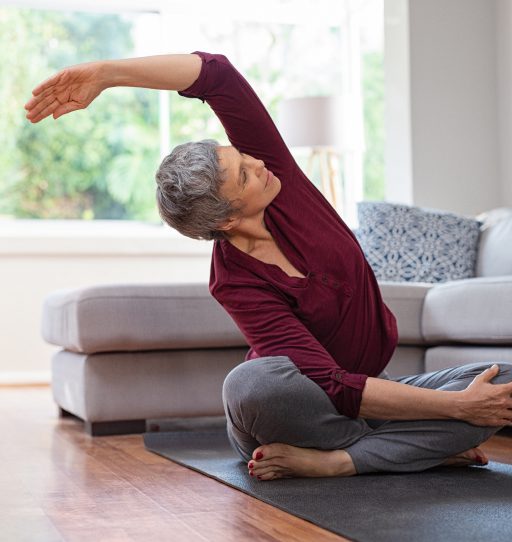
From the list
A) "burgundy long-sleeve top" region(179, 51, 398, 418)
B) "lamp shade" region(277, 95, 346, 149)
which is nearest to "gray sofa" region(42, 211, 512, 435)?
"burgundy long-sleeve top" region(179, 51, 398, 418)

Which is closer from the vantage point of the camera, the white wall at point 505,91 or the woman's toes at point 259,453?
the woman's toes at point 259,453

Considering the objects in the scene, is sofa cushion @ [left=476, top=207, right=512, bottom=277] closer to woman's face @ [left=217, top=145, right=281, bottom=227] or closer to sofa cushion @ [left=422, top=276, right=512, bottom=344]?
sofa cushion @ [left=422, top=276, right=512, bottom=344]

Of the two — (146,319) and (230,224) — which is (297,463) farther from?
(146,319)

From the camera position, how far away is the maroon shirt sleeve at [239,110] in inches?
81.5

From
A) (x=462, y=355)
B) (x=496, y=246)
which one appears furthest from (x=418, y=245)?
(x=462, y=355)

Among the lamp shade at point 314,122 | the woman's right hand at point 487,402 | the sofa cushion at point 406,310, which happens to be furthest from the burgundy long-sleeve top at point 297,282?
the lamp shade at point 314,122

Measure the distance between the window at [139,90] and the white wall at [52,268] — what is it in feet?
1.16

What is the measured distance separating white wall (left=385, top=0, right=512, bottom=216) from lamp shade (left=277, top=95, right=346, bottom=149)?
0.35 meters

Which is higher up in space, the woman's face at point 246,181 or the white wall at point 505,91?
the white wall at point 505,91

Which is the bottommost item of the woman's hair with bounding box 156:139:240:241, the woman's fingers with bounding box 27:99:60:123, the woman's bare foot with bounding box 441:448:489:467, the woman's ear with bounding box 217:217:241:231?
the woman's bare foot with bounding box 441:448:489:467

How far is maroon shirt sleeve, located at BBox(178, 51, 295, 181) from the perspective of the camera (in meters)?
2.07

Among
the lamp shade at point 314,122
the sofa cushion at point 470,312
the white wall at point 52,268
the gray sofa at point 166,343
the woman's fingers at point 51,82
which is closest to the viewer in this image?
the woman's fingers at point 51,82

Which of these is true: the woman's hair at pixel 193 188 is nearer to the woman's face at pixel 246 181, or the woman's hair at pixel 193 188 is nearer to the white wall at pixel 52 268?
the woman's face at pixel 246 181

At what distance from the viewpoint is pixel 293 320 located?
2137mm
